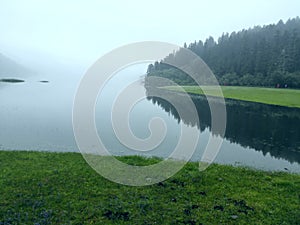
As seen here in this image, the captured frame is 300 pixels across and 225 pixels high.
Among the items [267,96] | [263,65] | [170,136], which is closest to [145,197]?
[170,136]

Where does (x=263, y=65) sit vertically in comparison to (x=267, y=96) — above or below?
above

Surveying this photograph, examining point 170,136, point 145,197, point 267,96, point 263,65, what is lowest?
point 145,197

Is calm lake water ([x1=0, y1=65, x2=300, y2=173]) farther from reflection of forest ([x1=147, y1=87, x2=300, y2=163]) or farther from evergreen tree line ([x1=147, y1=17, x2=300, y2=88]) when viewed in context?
evergreen tree line ([x1=147, y1=17, x2=300, y2=88])

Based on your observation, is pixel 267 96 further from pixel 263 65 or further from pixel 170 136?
pixel 170 136

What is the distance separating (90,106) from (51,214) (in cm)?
3543

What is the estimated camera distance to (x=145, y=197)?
10.7 metres

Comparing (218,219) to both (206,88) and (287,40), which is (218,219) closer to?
(206,88)

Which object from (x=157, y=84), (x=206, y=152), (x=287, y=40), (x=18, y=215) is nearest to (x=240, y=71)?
(x=287, y=40)

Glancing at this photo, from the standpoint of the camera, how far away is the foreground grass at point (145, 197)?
915 cm

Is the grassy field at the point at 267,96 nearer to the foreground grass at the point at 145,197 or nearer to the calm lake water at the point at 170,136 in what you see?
the calm lake water at the point at 170,136

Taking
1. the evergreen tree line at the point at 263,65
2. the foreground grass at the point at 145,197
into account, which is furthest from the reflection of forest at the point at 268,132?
the evergreen tree line at the point at 263,65

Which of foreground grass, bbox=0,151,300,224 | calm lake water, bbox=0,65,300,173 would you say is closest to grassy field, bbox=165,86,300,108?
calm lake water, bbox=0,65,300,173

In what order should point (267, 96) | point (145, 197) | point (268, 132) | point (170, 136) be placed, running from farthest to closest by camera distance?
point (267, 96)
point (268, 132)
point (170, 136)
point (145, 197)

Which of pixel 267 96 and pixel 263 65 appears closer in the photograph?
pixel 267 96
